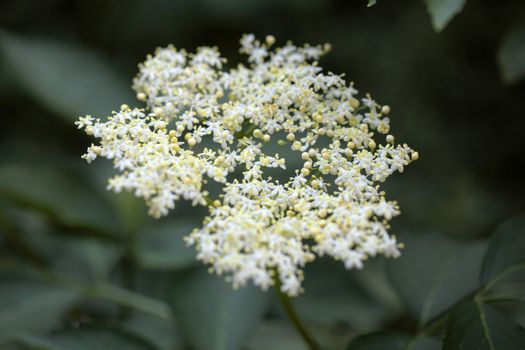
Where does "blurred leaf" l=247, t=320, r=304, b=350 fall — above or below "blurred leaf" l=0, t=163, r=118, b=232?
below

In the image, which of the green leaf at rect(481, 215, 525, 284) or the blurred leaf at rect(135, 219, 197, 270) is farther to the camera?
the blurred leaf at rect(135, 219, 197, 270)

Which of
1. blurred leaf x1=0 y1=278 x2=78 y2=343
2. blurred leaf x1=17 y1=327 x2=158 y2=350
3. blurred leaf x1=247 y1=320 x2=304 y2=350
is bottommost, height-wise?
blurred leaf x1=17 y1=327 x2=158 y2=350

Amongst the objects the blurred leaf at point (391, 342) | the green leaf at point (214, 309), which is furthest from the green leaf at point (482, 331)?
the green leaf at point (214, 309)

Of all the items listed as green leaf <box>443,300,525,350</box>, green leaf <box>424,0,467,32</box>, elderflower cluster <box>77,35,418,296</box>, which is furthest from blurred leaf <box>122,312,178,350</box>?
green leaf <box>424,0,467,32</box>

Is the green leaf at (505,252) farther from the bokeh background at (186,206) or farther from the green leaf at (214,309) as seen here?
the green leaf at (214,309)

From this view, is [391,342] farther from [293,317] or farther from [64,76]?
[64,76]

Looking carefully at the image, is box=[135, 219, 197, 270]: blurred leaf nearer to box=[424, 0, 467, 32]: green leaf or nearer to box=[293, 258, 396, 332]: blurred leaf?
box=[293, 258, 396, 332]: blurred leaf

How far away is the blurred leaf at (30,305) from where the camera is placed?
2.46m

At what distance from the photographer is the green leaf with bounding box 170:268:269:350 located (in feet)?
6.64

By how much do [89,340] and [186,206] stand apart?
5.13ft

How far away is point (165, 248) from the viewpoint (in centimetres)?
261

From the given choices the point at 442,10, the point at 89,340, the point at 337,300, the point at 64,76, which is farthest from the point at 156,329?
the point at 64,76

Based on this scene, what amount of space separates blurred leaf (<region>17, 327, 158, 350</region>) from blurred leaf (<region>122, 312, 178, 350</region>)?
33 cm

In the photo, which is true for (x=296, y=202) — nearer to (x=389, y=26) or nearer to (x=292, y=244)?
(x=292, y=244)
